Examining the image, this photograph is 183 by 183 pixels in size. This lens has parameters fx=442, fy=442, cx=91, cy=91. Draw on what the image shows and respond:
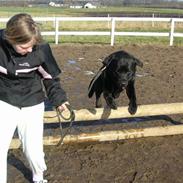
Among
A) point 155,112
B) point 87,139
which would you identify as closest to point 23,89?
point 87,139

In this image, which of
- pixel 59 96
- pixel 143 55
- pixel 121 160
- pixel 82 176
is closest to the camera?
pixel 59 96

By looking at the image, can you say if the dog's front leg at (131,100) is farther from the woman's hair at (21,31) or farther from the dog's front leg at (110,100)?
the woman's hair at (21,31)

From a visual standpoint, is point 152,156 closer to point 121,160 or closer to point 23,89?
point 121,160

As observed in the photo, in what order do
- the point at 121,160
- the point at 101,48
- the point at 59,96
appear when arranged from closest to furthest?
the point at 59,96
the point at 121,160
the point at 101,48

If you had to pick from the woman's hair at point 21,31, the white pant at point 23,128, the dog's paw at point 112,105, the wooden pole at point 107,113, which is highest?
the woman's hair at point 21,31

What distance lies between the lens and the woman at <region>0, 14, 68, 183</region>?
339 centimetres

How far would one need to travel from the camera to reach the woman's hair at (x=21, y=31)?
333cm

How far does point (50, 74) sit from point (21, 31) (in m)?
0.66

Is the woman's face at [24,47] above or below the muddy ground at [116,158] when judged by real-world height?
above

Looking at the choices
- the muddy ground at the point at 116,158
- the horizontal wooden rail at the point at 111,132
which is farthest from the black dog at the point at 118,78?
the muddy ground at the point at 116,158

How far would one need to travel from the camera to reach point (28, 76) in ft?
12.5

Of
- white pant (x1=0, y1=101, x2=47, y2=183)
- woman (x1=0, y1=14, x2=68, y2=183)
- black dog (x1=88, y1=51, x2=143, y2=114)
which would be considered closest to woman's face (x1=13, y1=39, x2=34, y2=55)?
woman (x1=0, y1=14, x2=68, y2=183)

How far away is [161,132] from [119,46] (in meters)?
11.6

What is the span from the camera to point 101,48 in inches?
656
